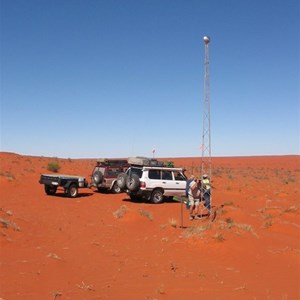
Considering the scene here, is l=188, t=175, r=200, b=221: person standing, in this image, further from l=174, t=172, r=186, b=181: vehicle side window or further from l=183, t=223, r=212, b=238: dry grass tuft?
l=174, t=172, r=186, b=181: vehicle side window

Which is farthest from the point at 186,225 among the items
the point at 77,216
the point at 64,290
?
the point at 64,290

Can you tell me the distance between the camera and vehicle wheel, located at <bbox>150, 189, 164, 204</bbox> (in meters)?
20.8

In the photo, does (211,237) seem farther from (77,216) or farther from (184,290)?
(77,216)

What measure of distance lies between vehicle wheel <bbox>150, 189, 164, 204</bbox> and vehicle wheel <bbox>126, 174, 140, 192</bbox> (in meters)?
1.06

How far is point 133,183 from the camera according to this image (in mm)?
20234

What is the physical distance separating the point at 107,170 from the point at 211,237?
13.4 metres


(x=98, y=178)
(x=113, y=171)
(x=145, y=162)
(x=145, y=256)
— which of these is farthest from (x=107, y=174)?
(x=145, y=256)

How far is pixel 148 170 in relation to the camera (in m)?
20.6

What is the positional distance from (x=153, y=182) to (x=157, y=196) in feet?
2.65

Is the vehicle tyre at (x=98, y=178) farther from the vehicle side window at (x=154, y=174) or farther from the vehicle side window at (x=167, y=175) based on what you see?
the vehicle side window at (x=167, y=175)

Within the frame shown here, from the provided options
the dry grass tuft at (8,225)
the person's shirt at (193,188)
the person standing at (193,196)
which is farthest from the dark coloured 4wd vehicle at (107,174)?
the dry grass tuft at (8,225)

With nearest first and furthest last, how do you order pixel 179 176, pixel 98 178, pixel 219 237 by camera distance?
pixel 219 237 → pixel 179 176 → pixel 98 178

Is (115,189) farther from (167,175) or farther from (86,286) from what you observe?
(86,286)

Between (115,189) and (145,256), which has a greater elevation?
(115,189)
